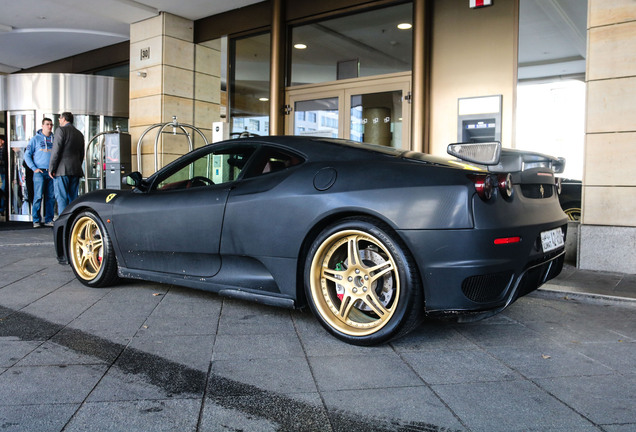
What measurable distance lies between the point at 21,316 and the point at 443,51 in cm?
652

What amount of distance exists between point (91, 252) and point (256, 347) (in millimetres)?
2341

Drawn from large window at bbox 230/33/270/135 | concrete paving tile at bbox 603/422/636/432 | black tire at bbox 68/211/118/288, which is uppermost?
large window at bbox 230/33/270/135

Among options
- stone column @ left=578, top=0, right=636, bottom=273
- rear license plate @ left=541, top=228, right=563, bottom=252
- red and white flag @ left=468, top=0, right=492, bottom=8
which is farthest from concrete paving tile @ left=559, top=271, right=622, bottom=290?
red and white flag @ left=468, top=0, right=492, bottom=8

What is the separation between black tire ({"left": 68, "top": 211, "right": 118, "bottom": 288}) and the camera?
450 centimetres

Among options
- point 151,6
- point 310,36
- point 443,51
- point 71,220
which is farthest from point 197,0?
point 71,220

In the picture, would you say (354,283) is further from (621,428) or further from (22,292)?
(22,292)

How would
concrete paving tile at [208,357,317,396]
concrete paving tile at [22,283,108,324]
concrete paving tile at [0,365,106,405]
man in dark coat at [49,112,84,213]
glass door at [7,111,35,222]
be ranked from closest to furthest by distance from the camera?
concrete paving tile at [0,365,106,405], concrete paving tile at [208,357,317,396], concrete paving tile at [22,283,108,324], man in dark coat at [49,112,84,213], glass door at [7,111,35,222]

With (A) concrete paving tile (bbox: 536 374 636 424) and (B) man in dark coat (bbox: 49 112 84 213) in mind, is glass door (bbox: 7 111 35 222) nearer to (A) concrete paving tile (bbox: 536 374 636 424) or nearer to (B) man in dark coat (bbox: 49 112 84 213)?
(B) man in dark coat (bbox: 49 112 84 213)

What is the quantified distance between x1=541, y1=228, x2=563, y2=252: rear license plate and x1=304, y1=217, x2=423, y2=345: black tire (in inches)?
34.2

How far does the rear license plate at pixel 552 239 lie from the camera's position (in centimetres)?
A: 318

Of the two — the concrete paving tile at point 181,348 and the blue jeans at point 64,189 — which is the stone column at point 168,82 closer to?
the blue jeans at point 64,189

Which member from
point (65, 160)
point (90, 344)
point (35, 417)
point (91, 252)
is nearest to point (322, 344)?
point (90, 344)

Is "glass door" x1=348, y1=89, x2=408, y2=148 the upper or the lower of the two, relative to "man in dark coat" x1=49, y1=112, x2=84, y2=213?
upper

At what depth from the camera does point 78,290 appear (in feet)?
15.1
